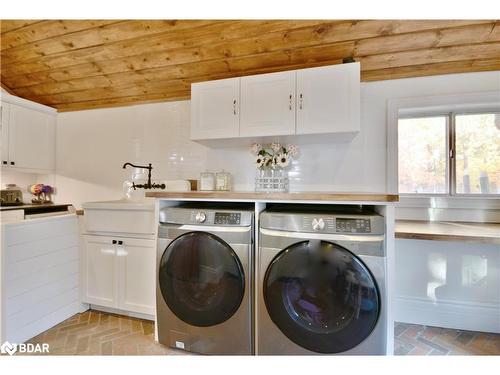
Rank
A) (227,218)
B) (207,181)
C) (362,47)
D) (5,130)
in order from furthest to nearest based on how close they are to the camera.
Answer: (5,130), (207,181), (362,47), (227,218)

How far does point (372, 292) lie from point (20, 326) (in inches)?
92.1

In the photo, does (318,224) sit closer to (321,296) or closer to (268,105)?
(321,296)

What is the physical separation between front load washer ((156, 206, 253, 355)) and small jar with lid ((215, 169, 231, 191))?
692 mm

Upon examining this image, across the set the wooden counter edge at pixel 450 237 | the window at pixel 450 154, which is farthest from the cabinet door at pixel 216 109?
the window at pixel 450 154

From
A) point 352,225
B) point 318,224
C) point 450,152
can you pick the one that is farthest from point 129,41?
point 450,152

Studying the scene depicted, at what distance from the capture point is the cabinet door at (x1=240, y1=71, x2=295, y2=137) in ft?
5.92

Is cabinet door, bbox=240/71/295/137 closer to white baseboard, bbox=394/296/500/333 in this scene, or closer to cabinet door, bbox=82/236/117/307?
cabinet door, bbox=82/236/117/307

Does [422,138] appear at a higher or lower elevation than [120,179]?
higher

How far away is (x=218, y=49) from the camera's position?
1942 mm

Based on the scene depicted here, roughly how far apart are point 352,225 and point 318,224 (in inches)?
7.0

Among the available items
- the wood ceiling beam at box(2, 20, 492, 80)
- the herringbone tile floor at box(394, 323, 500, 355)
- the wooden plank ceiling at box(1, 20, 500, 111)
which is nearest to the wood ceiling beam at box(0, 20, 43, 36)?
the wooden plank ceiling at box(1, 20, 500, 111)
